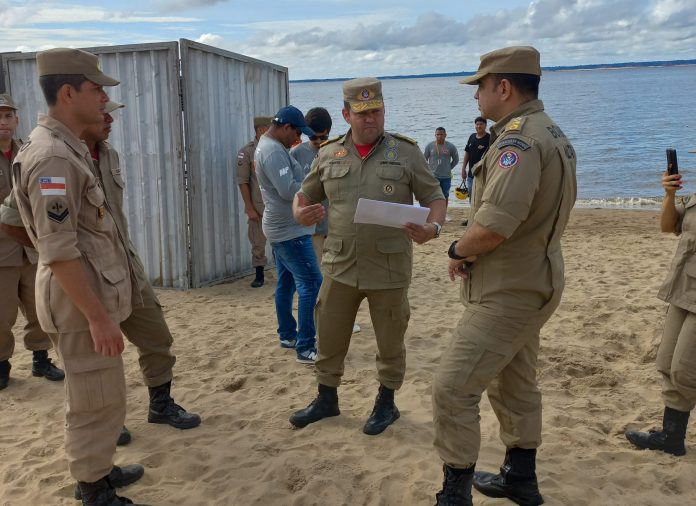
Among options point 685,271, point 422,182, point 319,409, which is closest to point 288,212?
point 422,182

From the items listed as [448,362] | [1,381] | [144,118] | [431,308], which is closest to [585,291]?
[431,308]

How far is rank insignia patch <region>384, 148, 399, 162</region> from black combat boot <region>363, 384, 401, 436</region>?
147 centimetres

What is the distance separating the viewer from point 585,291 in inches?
277

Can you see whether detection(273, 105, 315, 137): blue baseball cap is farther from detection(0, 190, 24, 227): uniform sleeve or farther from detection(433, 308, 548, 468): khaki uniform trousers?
detection(433, 308, 548, 468): khaki uniform trousers

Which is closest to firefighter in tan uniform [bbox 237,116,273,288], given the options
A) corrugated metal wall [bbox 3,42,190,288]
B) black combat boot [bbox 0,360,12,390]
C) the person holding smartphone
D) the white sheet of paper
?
corrugated metal wall [bbox 3,42,190,288]

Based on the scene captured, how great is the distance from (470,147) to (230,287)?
559 centimetres

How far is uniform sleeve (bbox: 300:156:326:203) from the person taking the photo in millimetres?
3883

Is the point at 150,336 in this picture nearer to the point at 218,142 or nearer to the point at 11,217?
→ the point at 11,217

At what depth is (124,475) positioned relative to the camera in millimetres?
3270

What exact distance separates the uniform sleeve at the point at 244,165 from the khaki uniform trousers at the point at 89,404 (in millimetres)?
4568

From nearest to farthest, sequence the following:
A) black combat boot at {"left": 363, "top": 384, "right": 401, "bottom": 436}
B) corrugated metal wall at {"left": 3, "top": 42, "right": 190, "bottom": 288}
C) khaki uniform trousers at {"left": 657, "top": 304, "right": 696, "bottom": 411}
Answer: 1. khaki uniform trousers at {"left": 657, "top": 304, "right": 696, "bottom": 411}
2. black combat boot at {"left": 363, "top": 384, "right": 401, "bottom": 436}
3. corrugated metal wall at {"left": 3, "top": 42, "right": 190, "bottom": 288}

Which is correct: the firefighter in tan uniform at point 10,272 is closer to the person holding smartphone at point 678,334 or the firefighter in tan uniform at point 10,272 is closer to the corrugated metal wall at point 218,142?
the corrugated metal wall at point 218,142

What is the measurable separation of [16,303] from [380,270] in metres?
2.80

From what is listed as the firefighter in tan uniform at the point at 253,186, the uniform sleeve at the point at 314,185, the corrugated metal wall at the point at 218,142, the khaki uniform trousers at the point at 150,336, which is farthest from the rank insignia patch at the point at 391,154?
the corrugated metal wall at the point at 218,142
